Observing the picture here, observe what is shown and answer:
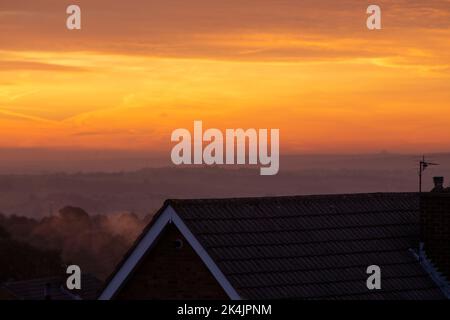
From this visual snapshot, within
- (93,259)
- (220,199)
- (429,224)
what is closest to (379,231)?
(429,224)

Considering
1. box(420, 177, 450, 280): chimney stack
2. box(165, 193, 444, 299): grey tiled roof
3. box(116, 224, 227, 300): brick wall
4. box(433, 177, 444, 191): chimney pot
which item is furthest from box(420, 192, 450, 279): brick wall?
box(116, 224, 227, 300): brick wall

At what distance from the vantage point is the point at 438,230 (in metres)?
31.5

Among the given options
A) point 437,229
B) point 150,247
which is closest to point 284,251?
point 150,247

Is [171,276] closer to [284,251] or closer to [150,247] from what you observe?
[150,247]

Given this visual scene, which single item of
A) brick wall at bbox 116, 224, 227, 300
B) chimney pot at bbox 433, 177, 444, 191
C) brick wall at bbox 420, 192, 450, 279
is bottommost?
brick wall at bbox 116, 224, 227, 300

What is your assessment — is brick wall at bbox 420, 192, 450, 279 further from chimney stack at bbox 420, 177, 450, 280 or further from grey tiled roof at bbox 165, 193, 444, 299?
grey tiled roof at bbox 165, 193, 444, 299

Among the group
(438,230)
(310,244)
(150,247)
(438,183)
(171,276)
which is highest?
(438,183)

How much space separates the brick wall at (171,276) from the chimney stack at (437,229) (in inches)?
237

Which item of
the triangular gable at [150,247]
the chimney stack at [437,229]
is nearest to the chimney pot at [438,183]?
the chimney stack at [437,229]

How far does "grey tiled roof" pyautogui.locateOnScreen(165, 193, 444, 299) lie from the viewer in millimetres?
28312

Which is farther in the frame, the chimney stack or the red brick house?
the chimney stack

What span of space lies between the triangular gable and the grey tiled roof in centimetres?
11

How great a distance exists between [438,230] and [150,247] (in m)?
6.88

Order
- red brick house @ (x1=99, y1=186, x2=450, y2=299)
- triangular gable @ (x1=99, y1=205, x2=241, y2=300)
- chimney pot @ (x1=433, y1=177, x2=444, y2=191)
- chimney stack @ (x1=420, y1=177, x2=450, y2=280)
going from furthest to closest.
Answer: chimney pot @ (x1=433, y1=177, x2=444, y2=191) < chimney stack @ (x1=420, y1=177, x2=450, y2=280) < red brick house @ (x1=99, y1=186, x2=450, y2=299) < triangular gable @ (x1=99, y1=205, x2=241, y2=300)
